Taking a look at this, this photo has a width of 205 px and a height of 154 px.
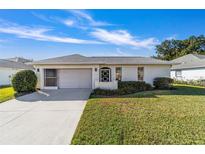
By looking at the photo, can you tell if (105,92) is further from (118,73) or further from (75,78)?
(75,78)

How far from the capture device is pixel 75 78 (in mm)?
17688

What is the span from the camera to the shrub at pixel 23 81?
1348 cm

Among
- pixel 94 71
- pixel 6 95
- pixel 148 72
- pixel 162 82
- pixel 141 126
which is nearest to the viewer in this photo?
pixel 141 126

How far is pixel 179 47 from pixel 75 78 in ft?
135

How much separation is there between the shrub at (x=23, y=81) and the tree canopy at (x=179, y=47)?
4226 cm

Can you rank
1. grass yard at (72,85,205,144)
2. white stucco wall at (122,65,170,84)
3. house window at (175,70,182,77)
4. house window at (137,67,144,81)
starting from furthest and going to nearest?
house window at (175,70,182,77) → house window at (137,67,144,81) → white stucco wall at (122,65,170,84) → grass yard at (72,85,205,144)

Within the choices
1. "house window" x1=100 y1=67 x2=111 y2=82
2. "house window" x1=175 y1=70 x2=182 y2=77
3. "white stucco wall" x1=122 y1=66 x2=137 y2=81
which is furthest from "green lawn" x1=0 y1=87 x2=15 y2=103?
"house window" x1=175 y1=70 x2=182 y2=77

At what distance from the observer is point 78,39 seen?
65.2ft

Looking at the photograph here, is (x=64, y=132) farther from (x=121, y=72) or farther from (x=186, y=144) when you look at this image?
(x=121, y=72)

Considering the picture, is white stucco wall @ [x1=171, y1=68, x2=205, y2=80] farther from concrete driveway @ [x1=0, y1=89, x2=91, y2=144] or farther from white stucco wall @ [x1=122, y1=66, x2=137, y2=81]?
concrete driveway @ [x1=0, y1=89, x2=91, y2=144]

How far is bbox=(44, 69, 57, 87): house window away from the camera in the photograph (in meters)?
16.7

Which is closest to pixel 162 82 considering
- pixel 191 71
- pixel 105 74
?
pixel 105 74

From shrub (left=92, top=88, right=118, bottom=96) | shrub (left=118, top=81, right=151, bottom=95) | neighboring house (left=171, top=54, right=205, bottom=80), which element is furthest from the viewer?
neighboring house (left=171, top=54, right=205, bottom=80)

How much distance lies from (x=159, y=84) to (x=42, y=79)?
11257 millimetres
